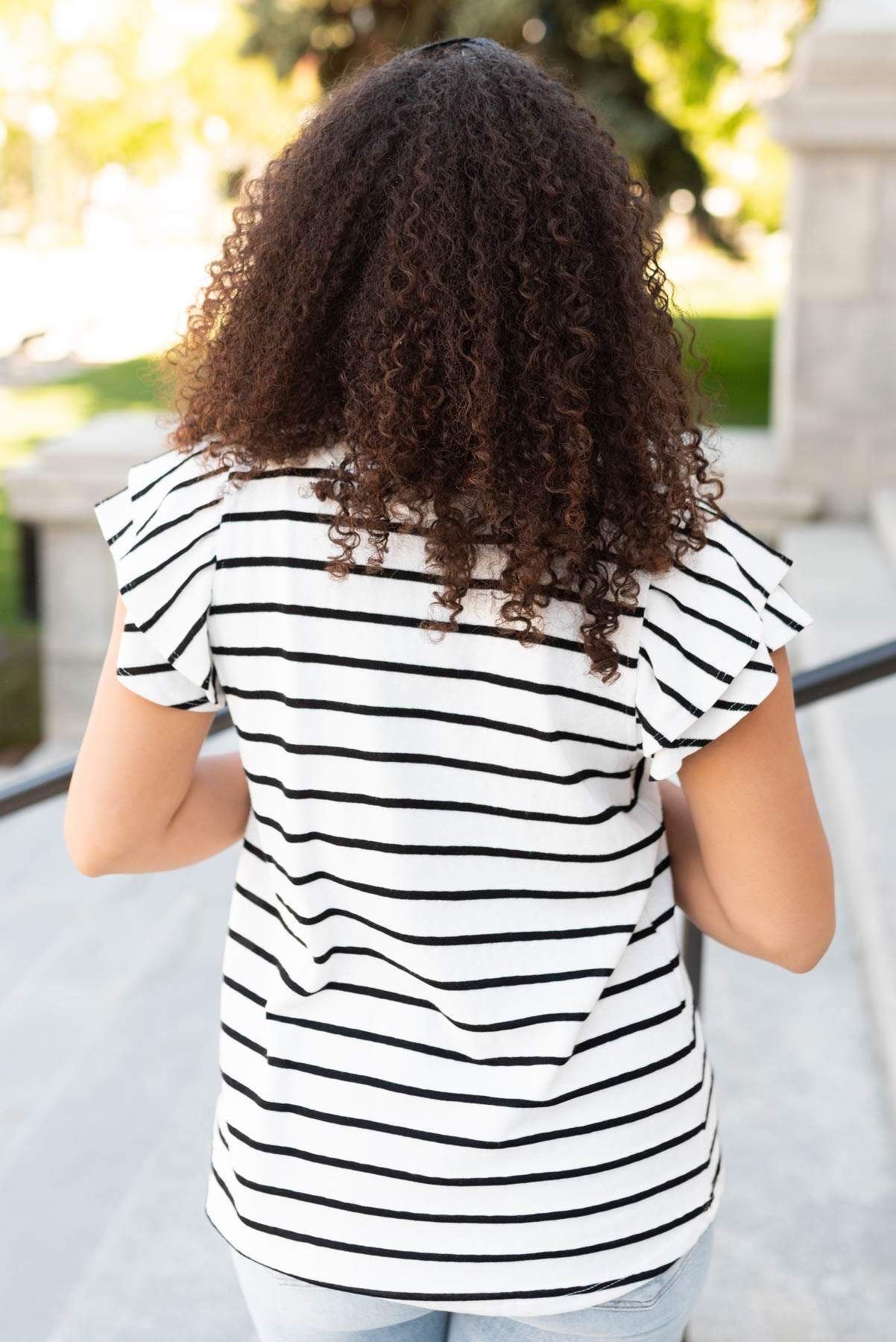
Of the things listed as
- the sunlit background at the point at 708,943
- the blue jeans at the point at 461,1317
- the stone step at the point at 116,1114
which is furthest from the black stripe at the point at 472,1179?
the stone step at the point at 116,1114

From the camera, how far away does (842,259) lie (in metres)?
4.86

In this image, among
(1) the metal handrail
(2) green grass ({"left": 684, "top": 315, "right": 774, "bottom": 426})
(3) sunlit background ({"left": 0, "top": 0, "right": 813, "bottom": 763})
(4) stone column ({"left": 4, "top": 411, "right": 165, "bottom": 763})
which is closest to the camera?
(1) the metal handrail

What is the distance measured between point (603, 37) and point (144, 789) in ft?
37.1

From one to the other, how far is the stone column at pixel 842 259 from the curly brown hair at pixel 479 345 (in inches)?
168

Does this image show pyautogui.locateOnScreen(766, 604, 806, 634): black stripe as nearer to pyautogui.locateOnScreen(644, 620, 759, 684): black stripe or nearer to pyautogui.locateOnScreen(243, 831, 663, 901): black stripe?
pyautogui.locateOnScreen(644, 620, 759, 684): black stripe

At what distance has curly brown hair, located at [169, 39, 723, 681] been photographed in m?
0.84

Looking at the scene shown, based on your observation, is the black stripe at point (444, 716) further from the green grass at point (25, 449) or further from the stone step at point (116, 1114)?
the green grass at point (25, 449)

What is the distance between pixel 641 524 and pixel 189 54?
24.5 meters

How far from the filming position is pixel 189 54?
22547mm

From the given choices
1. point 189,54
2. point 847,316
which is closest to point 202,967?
point 847,316

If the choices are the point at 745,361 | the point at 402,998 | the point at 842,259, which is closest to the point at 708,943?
the point at 402,998

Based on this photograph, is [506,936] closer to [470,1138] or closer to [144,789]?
[470,1138]

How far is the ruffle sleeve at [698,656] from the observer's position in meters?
0.85

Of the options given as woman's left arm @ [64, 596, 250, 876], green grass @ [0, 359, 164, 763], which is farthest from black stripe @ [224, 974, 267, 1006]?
green grass @ [0, 359, 164, 763]
